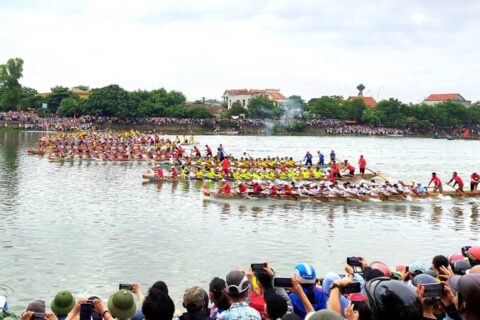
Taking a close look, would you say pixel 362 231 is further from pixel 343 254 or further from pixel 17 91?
pixel 17 91

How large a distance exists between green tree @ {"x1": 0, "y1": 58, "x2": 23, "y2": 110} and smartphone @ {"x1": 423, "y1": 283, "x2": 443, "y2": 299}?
270 feet

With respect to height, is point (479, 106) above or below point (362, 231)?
above

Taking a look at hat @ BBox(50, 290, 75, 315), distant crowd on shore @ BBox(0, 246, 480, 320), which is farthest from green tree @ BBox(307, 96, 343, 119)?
hat @ BBox(50, 290, 75, 315)

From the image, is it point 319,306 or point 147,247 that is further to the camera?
point 147,247

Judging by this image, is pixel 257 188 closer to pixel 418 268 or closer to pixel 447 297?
pixel 418 268

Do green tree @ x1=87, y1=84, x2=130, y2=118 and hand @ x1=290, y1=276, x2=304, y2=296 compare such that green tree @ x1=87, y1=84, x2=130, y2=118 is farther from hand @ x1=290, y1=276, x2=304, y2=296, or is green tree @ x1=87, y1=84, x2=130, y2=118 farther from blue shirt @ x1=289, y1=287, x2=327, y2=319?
hand @ x1=290, y1=276, x2=304, y2=296

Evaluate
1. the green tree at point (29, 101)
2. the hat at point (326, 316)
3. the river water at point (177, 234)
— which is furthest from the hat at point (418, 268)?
the green tree at point (29, 101)

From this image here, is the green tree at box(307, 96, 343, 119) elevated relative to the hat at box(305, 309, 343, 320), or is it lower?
elevated

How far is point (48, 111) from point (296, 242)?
7473 centimetres

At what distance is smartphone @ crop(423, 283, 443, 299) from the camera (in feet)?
11.9

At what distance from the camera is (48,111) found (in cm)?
8088

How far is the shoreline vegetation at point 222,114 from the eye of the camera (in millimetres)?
75688

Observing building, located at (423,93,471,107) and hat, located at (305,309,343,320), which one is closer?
hat, located at (305,309,343,320)

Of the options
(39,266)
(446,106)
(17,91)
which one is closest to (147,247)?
(39,266)
